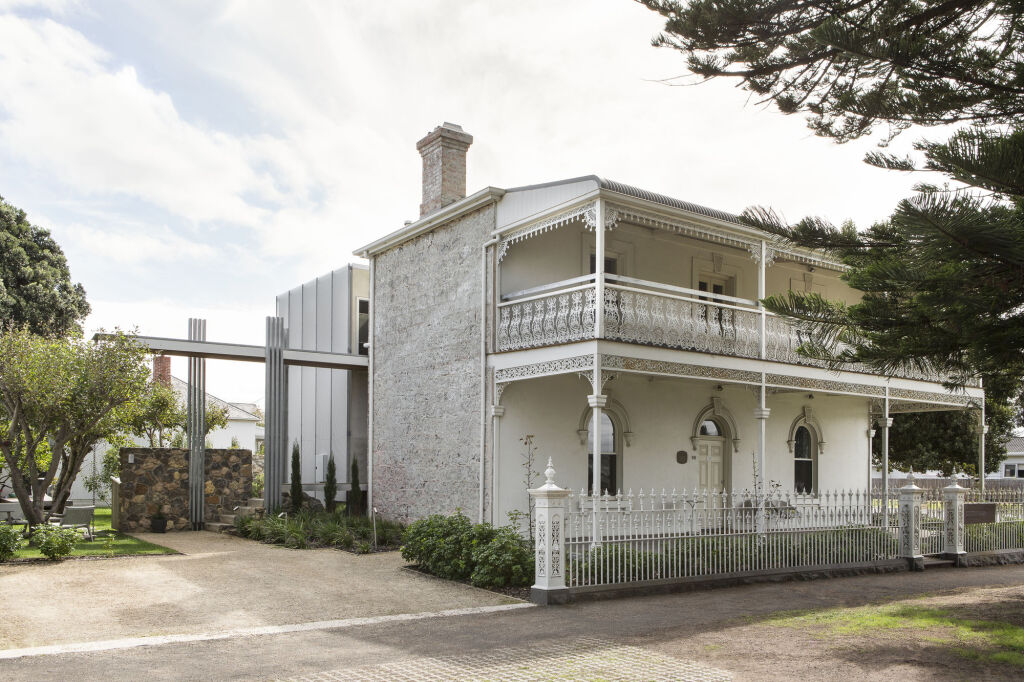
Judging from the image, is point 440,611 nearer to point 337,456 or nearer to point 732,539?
point 732,539

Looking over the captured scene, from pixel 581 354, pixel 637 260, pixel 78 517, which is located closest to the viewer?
pixel 581 354

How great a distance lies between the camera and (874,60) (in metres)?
7.54

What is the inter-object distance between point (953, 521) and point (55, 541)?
14.5 m

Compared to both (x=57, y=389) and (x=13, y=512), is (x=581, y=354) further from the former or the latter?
(x=13, y=512)

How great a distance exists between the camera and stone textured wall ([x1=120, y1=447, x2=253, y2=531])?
17.0 metres

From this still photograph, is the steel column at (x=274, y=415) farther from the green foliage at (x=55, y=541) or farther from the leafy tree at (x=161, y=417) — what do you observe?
the leafy tree at (x=161, y=417)

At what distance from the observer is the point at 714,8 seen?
7535 millimetres

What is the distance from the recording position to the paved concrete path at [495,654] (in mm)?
6785

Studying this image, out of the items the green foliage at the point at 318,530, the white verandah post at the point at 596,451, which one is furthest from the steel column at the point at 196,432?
the white verandah post at the point at 596,451

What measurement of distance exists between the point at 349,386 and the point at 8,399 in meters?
7.44

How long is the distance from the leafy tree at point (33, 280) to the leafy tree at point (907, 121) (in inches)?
825

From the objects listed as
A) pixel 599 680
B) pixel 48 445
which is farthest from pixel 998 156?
pixel 48 445

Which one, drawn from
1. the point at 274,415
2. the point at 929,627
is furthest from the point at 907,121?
the point at 274,415

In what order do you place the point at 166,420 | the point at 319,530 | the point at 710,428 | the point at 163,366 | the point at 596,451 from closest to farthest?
the point at 596,451, the point at 319,530, the point at 710,428, the point at 166,420, the point at 163,366
